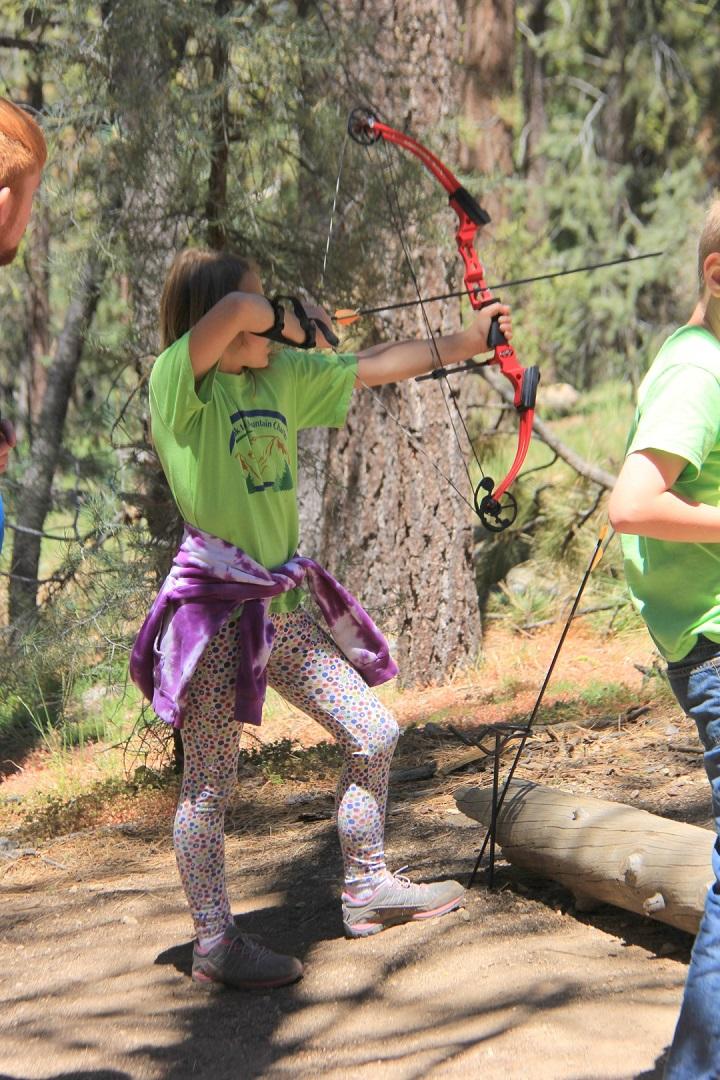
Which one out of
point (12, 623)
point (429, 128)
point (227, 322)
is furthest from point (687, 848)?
point (429, 128)

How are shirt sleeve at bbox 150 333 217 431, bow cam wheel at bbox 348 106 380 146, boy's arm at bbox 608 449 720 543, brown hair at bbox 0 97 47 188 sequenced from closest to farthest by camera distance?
brown hair at bbox 0 97 47 188 < boy's arm at bbox 608 449 720 543 < shirt sleeve at bbox 150 333 217 431 < bow cam wheel at bbox 348 106 380 146

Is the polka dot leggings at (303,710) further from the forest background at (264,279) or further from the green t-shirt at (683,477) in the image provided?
the forest background at (264,279)

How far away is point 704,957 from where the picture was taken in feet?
7.32

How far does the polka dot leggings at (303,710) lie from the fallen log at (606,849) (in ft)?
1.57

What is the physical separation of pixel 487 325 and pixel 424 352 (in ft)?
0.62

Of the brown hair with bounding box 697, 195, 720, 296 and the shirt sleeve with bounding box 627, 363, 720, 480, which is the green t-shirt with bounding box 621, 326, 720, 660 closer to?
the shirt sleeve with bounding box 627, 363, 720, 480

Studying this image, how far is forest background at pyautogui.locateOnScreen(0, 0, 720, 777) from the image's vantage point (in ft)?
16.0

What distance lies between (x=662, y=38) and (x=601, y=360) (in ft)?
14.0

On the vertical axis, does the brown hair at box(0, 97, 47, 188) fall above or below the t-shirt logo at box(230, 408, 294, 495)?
above

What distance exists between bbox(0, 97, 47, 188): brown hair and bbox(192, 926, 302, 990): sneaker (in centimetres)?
204

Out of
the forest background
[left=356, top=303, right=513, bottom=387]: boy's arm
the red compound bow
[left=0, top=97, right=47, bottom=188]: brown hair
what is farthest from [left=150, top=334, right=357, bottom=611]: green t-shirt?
the forest background

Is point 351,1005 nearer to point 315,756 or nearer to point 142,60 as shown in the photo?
point 315,756

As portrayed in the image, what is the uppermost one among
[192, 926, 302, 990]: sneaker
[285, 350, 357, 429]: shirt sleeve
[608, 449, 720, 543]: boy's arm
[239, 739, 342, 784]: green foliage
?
[285, 350, 357, 429]: shirt sleeve

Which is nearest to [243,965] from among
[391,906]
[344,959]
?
[344,959]
